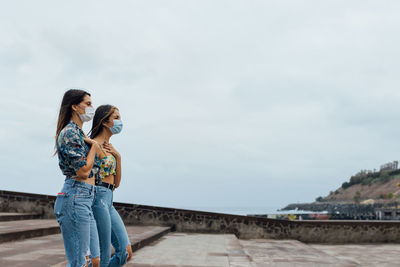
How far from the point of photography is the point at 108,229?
2.51 meters

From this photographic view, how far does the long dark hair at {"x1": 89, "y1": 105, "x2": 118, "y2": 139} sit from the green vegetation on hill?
11198 cm

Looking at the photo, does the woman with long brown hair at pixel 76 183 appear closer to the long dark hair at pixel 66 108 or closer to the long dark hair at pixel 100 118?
the long dark hair at pixel 66 108

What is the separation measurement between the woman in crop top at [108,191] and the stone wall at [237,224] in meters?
8.22

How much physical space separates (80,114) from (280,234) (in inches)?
378

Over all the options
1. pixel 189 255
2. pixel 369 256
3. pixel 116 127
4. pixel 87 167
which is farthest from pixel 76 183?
pixel 369 256

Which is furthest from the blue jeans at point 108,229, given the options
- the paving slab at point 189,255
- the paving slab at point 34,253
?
the paving slab at point 189,255

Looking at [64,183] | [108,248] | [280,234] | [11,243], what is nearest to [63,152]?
[64,183]

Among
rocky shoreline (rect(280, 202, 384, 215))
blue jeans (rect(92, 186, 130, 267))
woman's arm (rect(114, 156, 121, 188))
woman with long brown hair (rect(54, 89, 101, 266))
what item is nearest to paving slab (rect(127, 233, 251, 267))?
blue jeans (rect(92, 186, 130, 267))

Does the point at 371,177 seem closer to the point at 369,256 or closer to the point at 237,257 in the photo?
the point at 369,256

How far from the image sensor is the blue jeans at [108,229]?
2.49 m

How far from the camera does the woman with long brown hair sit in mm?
2098

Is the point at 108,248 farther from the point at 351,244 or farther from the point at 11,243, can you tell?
the point at 351,244

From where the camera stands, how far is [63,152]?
2.18m

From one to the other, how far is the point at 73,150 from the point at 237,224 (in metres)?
9.12
